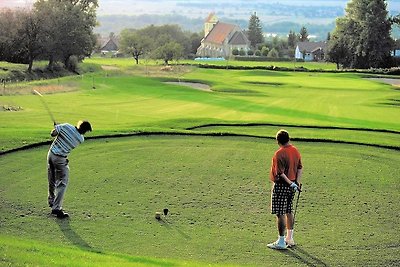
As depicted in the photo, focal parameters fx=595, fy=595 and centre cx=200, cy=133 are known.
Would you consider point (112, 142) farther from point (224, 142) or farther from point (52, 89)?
point (52, 89)

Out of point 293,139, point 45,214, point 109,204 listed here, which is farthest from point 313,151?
point 45,214

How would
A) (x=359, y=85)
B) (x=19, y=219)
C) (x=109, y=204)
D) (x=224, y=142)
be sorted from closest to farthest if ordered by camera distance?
1. (x=19, y=219)
2. (x=109, y=204)
3. (x=224, y=142)
4. (x=359, y=85)

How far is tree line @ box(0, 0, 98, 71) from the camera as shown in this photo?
70.2 metres

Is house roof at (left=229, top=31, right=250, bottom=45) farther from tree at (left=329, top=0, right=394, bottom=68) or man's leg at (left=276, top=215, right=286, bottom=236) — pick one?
man's leg at (left=276, top=215, right=286, bottom=236)

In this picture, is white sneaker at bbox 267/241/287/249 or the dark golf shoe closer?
white sneaker at bbox 267/241/287/249

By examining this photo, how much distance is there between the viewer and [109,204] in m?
12.7

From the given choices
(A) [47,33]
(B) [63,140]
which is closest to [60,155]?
(B) [63,140]

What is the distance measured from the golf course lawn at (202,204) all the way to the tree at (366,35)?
82.9 metres

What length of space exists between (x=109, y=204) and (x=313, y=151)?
880cm

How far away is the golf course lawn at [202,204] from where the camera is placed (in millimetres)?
10297

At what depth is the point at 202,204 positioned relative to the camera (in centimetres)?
1291

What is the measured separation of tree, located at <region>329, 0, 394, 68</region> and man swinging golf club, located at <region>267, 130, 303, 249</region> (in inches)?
3583

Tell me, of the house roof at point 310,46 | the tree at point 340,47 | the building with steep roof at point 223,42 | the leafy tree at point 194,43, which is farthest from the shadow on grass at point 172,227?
the building with steep roof at point 223,42

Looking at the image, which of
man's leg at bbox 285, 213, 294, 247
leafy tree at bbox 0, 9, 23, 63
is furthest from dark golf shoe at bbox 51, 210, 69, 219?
leafy tree at bbox 0, 9, 23, 63
